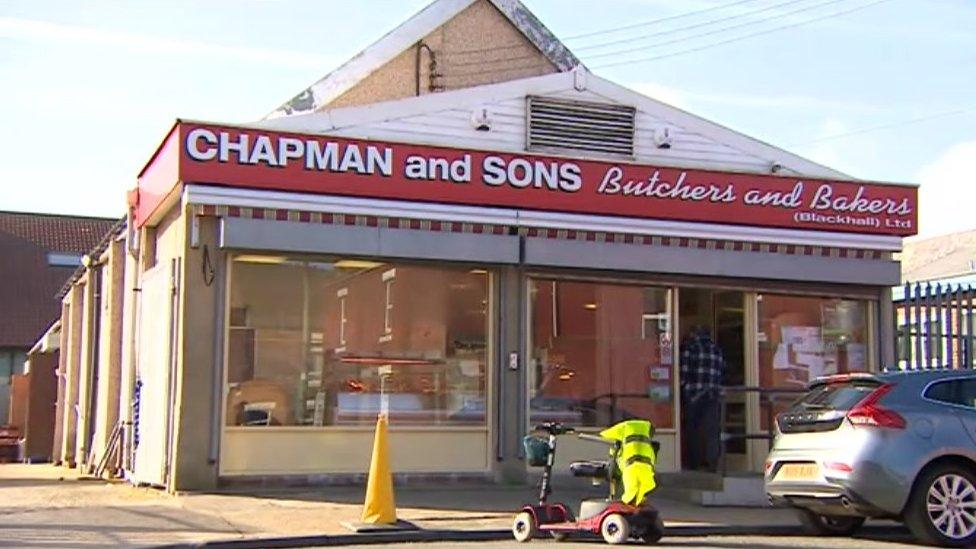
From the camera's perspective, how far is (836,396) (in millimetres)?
11539

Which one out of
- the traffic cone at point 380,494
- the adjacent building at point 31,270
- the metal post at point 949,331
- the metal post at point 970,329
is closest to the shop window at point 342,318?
the traffic cone at point 380,494

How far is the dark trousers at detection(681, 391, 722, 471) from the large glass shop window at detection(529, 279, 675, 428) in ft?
0.95

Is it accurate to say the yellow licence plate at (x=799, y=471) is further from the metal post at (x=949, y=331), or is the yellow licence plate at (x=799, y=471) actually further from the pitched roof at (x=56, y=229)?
the pitched roof at (x=56, y=229)

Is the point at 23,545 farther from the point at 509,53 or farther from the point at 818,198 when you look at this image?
the point at 509,53

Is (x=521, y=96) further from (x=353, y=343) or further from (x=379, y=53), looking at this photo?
(x=379, y=53)

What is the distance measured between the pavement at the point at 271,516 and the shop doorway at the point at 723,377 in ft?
6.08

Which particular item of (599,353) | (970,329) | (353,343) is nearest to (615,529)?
(353,343)

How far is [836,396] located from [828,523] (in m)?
1.40

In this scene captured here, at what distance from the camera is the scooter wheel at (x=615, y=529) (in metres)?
10.5

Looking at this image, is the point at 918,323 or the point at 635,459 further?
the point at 918,323

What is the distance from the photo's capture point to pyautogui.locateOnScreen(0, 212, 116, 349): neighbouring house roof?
44.6 m

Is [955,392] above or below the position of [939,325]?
below

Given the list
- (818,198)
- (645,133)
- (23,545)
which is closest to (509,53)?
(645,133)

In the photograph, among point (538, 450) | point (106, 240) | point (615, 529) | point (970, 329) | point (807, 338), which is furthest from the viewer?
point (106, 240)
